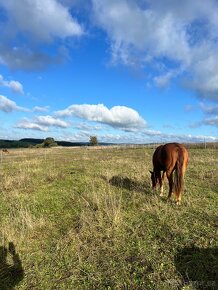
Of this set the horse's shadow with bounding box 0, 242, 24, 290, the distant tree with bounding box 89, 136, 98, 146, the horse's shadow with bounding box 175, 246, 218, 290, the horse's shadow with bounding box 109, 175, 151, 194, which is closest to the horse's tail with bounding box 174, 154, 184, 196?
the horse's shadow with bounding box 109, 175, 151, 194

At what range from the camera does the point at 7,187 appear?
1090cm

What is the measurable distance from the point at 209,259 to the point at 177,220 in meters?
1.75

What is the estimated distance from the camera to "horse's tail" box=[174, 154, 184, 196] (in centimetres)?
820

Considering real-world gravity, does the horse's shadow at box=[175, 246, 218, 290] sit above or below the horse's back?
below

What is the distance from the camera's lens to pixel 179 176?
8.49 meters

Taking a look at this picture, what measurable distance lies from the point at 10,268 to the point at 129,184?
20.9ft

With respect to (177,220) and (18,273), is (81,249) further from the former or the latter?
(177,220)

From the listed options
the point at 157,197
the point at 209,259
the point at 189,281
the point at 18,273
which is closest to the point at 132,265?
the point at 189,281

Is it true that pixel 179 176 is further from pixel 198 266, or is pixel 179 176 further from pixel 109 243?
pixel 198 266

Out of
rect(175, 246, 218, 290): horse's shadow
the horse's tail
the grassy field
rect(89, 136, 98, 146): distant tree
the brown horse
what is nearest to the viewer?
rect(175, 246, 218, 290): horse's shadow

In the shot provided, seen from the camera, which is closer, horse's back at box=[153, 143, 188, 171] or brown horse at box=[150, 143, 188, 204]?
brown horse at box=[150, 143, 188, 204]

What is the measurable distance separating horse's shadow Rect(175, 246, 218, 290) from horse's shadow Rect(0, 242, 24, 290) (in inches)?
112

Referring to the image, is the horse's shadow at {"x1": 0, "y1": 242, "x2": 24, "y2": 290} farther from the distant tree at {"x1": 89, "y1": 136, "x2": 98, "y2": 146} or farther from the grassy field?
the distant tree at {"x1": 89, "y1": 136, "x2": 98, "y2": 146}

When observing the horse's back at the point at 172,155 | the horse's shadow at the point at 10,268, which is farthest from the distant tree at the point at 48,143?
the horse's shadow at the point at 10,268
